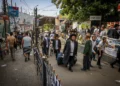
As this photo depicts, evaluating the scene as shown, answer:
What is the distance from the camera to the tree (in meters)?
17.9

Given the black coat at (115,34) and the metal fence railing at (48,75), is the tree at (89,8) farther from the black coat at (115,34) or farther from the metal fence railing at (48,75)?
the metal fence railing at (48,75)

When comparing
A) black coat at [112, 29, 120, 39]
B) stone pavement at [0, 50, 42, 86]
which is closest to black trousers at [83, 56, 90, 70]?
stone pavement at [0, 50, 42, 86]

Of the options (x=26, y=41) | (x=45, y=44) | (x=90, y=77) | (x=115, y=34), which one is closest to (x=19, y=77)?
(x=90, y=77)

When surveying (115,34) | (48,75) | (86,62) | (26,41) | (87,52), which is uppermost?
(115,34)

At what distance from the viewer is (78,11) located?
19.3 meters

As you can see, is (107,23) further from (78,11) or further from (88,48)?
(88,48)

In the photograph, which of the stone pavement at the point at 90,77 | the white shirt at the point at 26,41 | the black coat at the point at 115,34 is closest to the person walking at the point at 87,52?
the stone pavement at the point at 90,77

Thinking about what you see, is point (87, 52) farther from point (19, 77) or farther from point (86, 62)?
point (19, 77)

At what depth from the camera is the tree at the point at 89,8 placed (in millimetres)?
17922

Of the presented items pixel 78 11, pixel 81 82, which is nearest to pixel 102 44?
pixel 81 82

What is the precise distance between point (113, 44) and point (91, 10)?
23.2ft

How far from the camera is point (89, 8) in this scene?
17922 millimetres

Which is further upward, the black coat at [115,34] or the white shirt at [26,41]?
the black coat at [115,34]

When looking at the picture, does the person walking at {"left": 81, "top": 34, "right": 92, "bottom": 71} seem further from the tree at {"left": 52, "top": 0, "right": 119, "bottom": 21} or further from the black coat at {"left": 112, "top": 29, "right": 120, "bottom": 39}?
the tree at {"left": 52, "top": 0, "right": 119, "bottom": 21}
